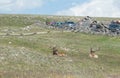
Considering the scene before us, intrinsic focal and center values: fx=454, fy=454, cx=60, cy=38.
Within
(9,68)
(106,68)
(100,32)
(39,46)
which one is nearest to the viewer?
(9,68)

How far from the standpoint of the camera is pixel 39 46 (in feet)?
227

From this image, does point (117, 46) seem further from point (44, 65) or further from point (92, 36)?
point (44, 65)

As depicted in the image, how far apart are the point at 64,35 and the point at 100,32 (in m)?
10.8

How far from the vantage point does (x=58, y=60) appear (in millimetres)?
55281

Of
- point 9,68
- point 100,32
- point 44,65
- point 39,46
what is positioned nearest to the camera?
point 9,68

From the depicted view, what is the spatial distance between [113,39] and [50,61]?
3813cm

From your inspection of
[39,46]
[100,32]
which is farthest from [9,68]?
[100,32]

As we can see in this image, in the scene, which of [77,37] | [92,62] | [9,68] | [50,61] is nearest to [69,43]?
[77,37]

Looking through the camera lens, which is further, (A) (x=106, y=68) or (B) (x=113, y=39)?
(B) (x=113, y=39)

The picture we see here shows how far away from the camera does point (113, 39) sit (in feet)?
295

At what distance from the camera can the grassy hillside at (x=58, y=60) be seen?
44.8m

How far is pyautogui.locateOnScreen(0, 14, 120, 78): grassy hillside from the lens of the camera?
4485cm

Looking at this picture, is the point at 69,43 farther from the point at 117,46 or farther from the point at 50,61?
the point at 50,61

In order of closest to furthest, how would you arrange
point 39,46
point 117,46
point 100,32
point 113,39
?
point 39,46, point 117,46, point 113,39, point 100,32
